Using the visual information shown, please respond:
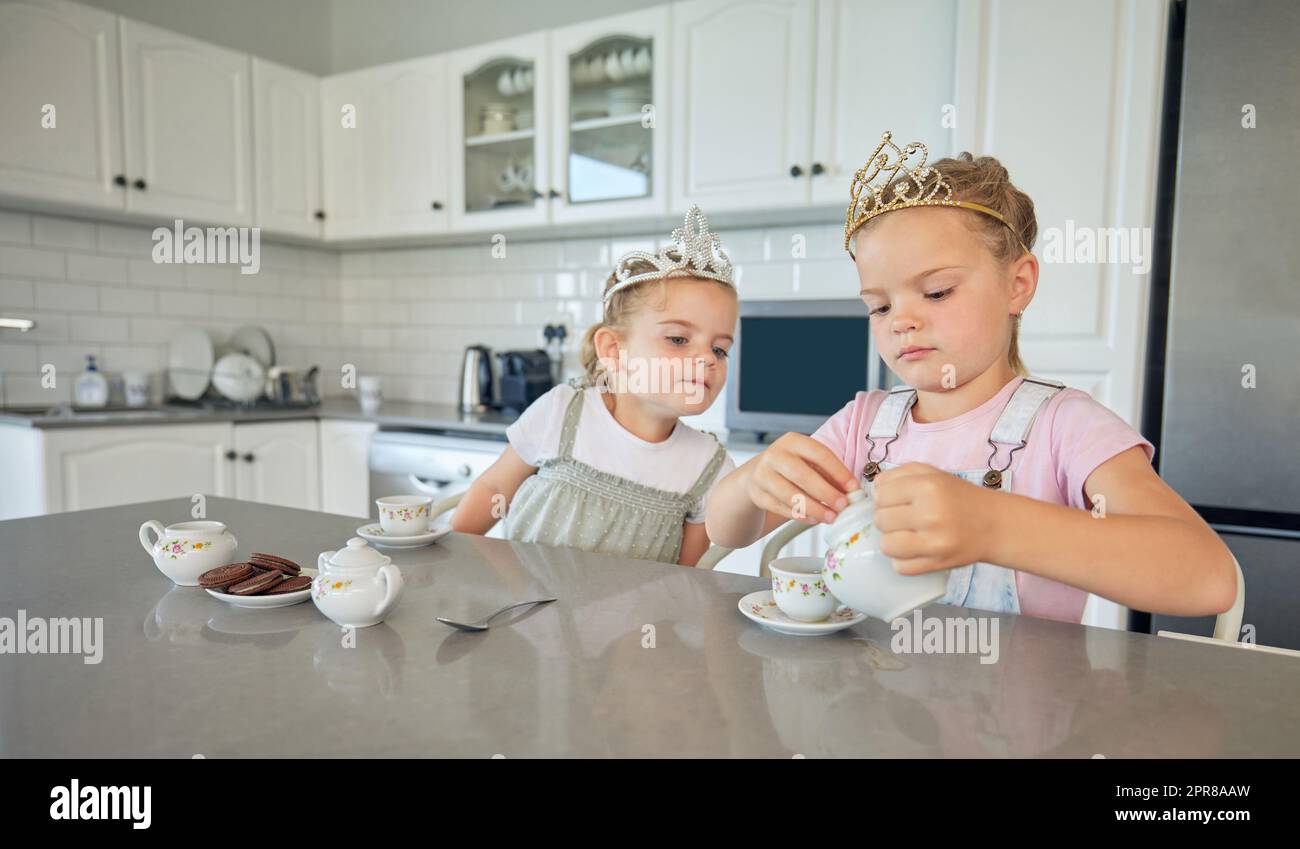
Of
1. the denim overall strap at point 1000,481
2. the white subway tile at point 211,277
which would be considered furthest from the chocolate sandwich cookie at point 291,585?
the white subway tile at point 211,277

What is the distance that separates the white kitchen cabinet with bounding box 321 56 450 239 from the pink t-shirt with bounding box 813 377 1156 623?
8.43 feet

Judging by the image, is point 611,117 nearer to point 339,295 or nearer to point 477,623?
point 339,295

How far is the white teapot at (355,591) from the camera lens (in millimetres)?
775

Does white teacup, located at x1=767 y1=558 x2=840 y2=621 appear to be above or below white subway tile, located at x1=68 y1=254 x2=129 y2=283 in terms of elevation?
below

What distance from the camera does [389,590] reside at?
2.58 ft

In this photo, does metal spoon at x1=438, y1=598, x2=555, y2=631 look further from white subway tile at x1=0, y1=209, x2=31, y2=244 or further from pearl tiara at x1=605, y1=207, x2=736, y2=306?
white subway tile at x1=0, y1=209, x2=31, y2=244

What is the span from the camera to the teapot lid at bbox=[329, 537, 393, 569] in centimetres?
80

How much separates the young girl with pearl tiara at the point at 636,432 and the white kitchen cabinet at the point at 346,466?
166 centimetres

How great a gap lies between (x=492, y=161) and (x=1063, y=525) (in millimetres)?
2828

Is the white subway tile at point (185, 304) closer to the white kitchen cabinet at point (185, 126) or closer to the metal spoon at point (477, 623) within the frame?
the white kitchen cabinet at point (185, 126)

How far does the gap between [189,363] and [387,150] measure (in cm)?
119

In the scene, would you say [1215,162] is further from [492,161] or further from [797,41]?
[492,161]

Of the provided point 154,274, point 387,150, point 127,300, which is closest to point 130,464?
point 127,300

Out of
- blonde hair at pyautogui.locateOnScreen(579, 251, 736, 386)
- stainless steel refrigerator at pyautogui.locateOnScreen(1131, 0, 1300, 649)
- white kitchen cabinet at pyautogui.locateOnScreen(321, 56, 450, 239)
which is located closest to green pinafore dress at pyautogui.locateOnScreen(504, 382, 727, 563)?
blonde hair at pyautogui.locateOnScreen(579, 251, 736, 386)
